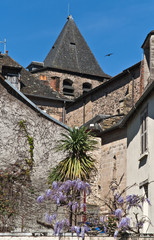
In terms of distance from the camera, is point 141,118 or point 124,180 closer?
point 141,118

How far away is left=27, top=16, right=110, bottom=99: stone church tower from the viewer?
149ft

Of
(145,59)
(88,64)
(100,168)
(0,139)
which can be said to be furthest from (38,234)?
(88,64)

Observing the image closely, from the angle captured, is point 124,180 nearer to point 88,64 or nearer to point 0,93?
point 0,93

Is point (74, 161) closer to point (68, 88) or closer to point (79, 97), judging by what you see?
point (79, 97)

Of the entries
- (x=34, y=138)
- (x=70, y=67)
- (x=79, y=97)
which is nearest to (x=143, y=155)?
(x=34, y=138)

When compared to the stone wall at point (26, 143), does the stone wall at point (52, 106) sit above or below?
above

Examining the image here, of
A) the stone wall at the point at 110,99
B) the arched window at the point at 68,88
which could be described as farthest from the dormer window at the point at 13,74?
the arched window at the point at 68,88

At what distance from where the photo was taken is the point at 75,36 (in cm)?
5006

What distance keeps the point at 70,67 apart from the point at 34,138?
31.2 meters

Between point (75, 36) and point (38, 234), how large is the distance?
43128mm

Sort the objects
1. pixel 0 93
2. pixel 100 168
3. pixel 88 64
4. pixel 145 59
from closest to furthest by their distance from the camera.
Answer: pixel 0 93 → pixel 100 168 → pixel 145 59 → pixel 88 64

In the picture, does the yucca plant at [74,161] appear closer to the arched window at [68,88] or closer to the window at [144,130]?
the window at [144,130]

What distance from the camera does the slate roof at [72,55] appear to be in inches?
1860

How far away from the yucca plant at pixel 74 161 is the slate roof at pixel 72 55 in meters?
31.2
